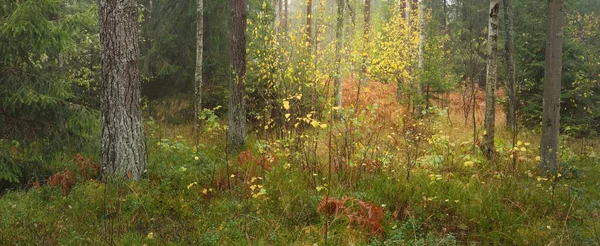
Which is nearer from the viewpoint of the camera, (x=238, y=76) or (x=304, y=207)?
(x=304, y=207)

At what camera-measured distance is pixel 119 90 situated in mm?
6066

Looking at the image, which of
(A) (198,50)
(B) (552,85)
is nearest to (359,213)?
(B) (552,85)

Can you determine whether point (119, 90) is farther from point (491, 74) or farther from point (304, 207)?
point (491, 74)

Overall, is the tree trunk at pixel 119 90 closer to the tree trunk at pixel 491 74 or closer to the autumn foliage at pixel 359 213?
the autumn foliage at pixel 359 213

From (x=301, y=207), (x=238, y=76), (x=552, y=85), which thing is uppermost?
(x=238, y=76)

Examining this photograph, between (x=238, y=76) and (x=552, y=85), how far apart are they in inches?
246

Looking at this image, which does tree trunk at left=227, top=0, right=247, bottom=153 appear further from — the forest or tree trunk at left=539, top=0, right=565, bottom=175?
tree trunk at left=539, top=0, right=565, bottom=175

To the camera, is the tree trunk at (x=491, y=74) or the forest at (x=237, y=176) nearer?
the forest at (x=237, y=176)

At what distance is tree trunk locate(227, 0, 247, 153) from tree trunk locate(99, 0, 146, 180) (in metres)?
2.75

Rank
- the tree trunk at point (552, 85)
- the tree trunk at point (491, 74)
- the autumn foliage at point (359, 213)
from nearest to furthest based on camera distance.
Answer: the autumn foliage at point (359, 213)
the tree trunk at point (552, 85)
the tree trunk at point (491, 74)

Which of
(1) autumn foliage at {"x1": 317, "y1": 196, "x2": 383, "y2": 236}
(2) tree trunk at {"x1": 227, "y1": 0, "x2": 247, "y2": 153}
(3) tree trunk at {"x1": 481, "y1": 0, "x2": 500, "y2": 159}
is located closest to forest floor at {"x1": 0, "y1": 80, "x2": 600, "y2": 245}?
(1) autumn foliage at {"x1": 317, "y1": 196, "x2": 383, "y2": 236}

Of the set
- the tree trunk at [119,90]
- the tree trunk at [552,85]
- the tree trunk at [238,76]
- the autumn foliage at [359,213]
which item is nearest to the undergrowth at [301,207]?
the autumn foliage at [359,213]

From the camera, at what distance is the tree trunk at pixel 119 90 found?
5.97 meters

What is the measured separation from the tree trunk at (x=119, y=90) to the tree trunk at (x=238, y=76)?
2750 millimetres
